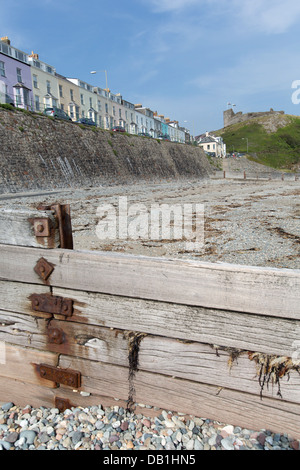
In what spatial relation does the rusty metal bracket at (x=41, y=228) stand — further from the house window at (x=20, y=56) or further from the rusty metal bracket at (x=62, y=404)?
the house window at (x=20, y=56)

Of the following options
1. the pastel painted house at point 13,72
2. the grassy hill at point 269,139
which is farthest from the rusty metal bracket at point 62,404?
the grassy hill at point 269,139

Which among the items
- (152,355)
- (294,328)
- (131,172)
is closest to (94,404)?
(152,355)

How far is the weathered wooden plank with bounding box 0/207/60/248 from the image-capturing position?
7.14 ft

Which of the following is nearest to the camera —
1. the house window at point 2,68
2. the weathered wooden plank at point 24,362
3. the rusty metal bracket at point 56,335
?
the rusty metal bracket at point 56,335

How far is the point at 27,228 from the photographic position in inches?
88.8

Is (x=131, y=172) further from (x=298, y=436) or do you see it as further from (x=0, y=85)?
(x=298, y=436)

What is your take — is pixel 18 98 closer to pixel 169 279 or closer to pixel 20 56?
pixel 20 56

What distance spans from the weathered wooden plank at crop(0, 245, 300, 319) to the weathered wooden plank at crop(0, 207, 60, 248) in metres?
0.06

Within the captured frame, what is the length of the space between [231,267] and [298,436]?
1.15 m

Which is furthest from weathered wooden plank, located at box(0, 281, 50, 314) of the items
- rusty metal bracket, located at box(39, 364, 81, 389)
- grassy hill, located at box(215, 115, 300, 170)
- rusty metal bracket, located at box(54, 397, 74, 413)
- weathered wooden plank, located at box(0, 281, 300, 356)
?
grassy hill, located at box(215, 115, 300, 170)

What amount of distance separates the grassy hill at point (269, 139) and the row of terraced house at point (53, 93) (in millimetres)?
46576

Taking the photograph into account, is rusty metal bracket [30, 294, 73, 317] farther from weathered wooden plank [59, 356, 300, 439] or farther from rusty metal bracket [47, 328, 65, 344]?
weathered wooden plank [59, 356, 300, 439]

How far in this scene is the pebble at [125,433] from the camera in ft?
6.50

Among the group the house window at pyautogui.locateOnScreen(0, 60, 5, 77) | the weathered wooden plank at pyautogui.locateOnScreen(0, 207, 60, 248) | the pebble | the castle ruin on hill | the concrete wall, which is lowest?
the pebble
